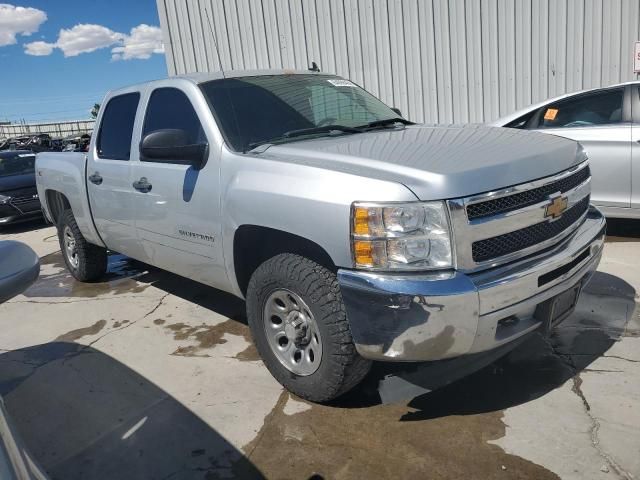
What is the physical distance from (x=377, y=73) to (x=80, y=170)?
6.50 meters

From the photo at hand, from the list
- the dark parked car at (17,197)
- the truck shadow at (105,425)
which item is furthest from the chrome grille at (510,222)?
the dark parked car at (17,197)

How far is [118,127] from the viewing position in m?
4.86

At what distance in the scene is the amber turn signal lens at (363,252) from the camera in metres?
Result: 2.59

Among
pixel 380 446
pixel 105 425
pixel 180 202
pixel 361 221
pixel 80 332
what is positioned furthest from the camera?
pixel 80 332

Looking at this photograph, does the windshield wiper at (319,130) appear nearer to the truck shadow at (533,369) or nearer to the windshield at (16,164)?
the truck shadow at (533,369)

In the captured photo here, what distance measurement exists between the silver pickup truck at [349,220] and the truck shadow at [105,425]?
63cm

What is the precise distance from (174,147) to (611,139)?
14.5 ft

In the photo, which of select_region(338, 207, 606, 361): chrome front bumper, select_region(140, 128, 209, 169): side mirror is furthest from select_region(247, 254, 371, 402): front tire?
select_region(140, 128, 209, 169): side mirror

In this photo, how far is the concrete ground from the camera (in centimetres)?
270

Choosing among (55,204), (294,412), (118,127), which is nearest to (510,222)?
(294,412)

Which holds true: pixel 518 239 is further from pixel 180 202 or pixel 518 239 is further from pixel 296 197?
pixel 180 202

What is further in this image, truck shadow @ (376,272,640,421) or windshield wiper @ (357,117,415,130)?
windshield wiper @ (357,117,415,130)

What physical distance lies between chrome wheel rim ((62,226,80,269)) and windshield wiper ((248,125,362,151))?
→ 3399mm

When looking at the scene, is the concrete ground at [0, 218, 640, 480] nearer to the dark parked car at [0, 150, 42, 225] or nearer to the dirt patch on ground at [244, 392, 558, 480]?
the dirt patch on ground at [244, 392, 558, 480]
